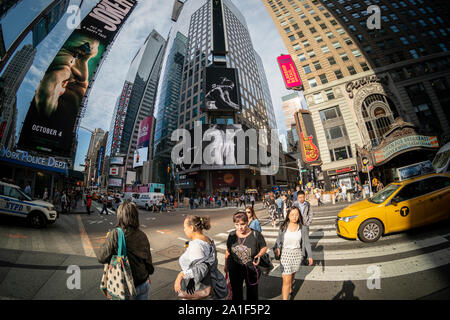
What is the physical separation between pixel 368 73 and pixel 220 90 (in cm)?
2870

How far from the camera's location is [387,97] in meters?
24.0

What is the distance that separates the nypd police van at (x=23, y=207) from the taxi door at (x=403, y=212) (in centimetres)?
1406

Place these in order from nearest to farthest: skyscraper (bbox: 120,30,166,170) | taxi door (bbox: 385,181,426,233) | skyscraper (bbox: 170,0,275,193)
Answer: taxi door (bbox: 385,181,426,233)
skyscraper (bbox: 170,0,275,193)
skyscraper (bbox: 120,30,166,170)

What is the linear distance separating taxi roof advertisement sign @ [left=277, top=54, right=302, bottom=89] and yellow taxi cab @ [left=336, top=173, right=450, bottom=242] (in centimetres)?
2699

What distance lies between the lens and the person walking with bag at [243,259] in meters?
2.50

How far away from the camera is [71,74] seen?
579 inches

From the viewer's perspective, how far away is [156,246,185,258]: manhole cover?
5.88m

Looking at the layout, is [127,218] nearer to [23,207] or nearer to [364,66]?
[23,207]

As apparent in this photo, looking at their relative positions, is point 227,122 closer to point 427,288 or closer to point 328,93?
point 328,93

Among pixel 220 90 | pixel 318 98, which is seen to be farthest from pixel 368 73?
pixel 220 90

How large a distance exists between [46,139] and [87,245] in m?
11.3

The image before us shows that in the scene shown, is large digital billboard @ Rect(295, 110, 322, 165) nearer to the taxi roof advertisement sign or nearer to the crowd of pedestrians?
the taxi roof advertisement sign

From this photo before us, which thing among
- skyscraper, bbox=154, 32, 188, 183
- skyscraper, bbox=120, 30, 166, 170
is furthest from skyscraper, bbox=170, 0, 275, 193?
skyscraper, bbox=120, 30, 166, 170
